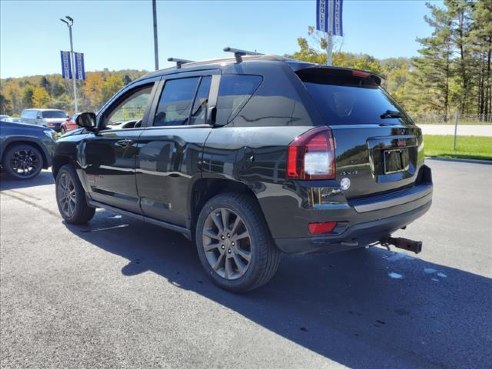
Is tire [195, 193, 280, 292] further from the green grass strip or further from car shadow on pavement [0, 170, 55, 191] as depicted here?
the green grass strip

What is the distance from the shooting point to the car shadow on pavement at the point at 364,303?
8.57ft

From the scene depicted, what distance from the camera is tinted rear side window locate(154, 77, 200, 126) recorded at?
3873 mm

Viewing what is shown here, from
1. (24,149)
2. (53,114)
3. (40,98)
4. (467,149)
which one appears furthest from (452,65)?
(40,98)

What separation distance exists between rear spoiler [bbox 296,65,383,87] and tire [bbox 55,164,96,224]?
3.49 m

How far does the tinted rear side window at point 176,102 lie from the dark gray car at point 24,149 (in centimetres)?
698

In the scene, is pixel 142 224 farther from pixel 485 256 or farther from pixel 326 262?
pixel 485 256

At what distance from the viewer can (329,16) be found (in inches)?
491

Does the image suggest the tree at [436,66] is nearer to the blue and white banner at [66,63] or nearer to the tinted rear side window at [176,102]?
the blue and white banner at [66,63]

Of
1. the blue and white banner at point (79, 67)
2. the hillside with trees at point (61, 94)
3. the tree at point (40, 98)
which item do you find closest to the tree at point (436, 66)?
the blue and white banner at point (79, 67)

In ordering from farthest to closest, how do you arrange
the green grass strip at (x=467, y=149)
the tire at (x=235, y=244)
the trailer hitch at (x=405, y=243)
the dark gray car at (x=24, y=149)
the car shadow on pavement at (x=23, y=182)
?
the green grass strip at (x=467, y=149), the dark gray car at (x=24, y=149), the car shadow on pavement at (x=23, y=182), the trailer hitch at (x=405, y=243), the tire at (x=235, y=244)

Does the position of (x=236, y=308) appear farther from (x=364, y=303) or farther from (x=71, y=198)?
(x=71, y=198)

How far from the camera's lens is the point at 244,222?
324 centimetres

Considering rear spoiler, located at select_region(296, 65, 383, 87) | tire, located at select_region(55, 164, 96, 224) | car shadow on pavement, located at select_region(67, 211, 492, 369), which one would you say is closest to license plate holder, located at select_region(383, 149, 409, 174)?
rear spoiler, located at select_region(296, 65, 383, 87)

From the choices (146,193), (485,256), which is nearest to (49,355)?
(146,193)
